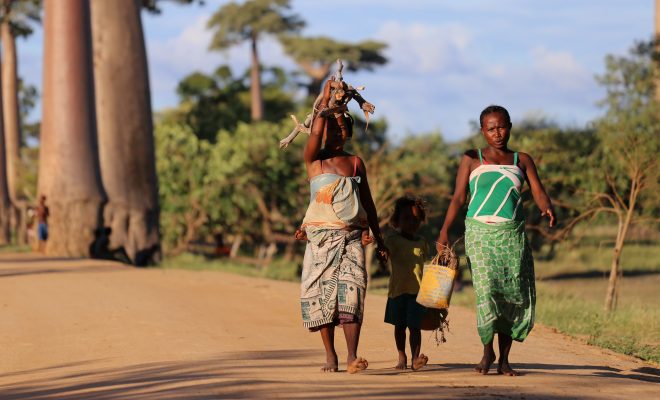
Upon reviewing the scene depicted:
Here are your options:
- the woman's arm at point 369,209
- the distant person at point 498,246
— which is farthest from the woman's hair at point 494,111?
the woman's arm at point 369,209

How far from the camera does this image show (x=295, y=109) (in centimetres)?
6744

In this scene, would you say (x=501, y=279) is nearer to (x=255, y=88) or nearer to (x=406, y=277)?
(x=406, y=277)

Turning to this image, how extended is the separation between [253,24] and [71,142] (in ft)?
114

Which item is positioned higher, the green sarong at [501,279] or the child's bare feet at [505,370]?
the green sarong at [501,279]

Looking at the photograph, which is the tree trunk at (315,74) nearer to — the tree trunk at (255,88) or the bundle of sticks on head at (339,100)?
the tree trunk at (255,88)

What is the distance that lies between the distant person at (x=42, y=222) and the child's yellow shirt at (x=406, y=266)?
18.1 meters

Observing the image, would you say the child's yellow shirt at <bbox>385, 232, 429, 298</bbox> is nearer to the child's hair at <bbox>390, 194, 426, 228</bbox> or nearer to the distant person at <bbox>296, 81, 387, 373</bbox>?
the child's hair at <bbox>390, 194, 426, 228</bbox>

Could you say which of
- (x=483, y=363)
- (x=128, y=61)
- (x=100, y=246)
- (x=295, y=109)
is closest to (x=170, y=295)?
(x=483, y=363)

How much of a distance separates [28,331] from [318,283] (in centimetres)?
421

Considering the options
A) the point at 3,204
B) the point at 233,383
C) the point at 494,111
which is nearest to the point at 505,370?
the point at 494,111

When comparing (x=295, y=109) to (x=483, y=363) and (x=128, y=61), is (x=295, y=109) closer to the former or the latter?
(x=128, y=61)

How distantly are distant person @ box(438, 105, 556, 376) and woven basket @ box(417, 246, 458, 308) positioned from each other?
103mm

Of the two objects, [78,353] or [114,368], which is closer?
[114,368]

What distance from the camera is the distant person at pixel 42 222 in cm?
2616
